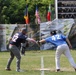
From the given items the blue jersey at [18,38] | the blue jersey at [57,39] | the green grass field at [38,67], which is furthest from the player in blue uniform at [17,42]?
the blue jersey at [57,39]

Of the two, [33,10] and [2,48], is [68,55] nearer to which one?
[2,48]

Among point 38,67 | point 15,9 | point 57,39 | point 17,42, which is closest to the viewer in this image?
point 57,39

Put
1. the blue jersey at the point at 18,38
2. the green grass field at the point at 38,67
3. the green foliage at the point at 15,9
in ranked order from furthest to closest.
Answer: the green foliage at the point at 15,9
the blue jersey at the point at 18,38
the green grass field at the point at 38,67

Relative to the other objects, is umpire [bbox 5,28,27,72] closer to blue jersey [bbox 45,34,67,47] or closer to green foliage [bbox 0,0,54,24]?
blue jersey [bbox 45,34,67,47]

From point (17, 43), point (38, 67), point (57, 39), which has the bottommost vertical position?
point (38, 67)

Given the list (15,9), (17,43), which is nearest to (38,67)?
(17,43)

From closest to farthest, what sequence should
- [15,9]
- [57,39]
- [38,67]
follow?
Result: 1. [57,39]
2. [38,67]
3. [15,9]

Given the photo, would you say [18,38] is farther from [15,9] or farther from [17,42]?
[15,9]

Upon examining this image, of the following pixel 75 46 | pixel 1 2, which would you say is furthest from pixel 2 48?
pixel 1 2

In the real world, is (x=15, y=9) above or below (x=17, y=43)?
above

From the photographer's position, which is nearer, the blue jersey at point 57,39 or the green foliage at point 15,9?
the blue jersey at point 57,39

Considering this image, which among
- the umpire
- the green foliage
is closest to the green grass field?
the umpire

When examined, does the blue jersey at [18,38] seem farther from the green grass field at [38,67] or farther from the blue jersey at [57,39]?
the green grass field at [38,67]

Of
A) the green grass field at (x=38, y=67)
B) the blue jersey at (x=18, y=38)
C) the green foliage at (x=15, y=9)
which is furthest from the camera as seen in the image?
the green foliage at (x=15, y=9)
